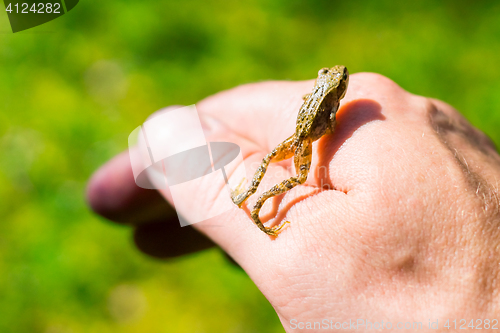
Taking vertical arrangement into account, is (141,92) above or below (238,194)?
below

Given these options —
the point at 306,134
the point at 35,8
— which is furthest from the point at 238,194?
the point at 35,8

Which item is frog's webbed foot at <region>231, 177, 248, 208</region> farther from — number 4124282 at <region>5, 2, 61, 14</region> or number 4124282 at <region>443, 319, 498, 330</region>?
number 4124282 at <region>5, 2, 61, 14</region>

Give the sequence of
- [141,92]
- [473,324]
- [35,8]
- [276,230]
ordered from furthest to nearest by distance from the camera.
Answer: [35,8]
[141,92]
[276,230]
[473,324]

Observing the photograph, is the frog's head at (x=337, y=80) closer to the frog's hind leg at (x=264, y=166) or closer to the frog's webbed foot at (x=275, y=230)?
the frog's hind leg at (x=264, y=166)

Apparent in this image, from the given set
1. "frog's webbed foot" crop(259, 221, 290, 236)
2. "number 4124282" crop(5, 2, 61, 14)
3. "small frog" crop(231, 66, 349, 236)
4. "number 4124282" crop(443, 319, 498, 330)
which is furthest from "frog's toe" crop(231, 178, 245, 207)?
"number 4124282" crop(5, 2, 61, 14)

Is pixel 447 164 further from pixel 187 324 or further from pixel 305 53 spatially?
pixel 305 53

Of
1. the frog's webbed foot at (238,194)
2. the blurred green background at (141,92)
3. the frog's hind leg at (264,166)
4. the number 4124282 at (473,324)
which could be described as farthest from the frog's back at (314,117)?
the blurred green background at (141,92)

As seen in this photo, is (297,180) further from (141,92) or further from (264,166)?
(141,92)
